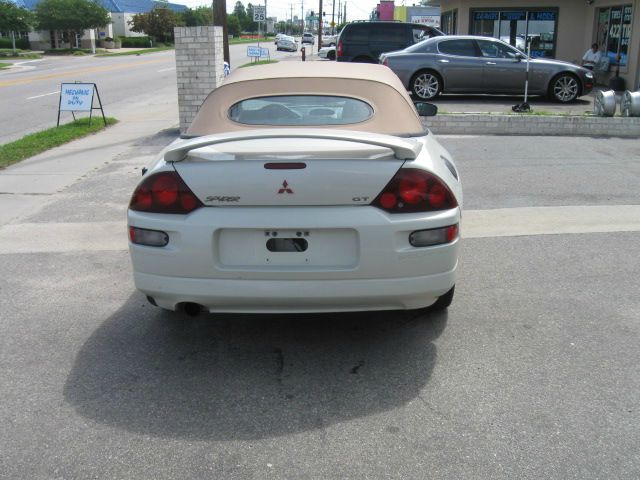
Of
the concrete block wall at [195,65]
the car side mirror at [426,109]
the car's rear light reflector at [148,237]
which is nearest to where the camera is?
the car's rear light reflector at [148,237]

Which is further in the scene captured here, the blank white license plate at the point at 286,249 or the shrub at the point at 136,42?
the shrub at the point at 136,42

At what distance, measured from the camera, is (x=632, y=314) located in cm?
496

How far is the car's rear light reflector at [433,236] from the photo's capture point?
12.9ft

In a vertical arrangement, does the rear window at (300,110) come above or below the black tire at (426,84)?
above

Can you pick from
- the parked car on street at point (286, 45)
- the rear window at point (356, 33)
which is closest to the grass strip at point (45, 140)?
the rear window at point (356, 33)

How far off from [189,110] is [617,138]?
7.76 metres

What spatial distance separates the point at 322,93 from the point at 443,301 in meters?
1.69

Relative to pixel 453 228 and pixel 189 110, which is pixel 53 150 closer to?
pixel 189 110

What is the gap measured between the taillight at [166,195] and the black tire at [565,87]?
15.1 m

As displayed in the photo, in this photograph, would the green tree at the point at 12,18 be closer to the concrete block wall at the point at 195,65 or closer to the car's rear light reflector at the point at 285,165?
the concrete block wall at the point at 195,65

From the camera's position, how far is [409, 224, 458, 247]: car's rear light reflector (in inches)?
155

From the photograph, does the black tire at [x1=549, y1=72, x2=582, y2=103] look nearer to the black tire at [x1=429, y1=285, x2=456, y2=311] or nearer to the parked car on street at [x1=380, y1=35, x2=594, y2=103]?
the parked car on street at [x1=380, y1=35, x2=594, y2=103]

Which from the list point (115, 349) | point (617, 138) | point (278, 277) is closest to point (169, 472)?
point (278, 277)

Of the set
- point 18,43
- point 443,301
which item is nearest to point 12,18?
point 18,43
